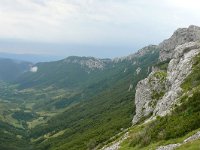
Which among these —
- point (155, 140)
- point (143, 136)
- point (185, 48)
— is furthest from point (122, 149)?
point (185, 48)

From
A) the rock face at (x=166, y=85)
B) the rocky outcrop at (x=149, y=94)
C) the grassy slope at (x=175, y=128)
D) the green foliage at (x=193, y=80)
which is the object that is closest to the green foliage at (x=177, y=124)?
the grassy slope at (x=175, y=128)

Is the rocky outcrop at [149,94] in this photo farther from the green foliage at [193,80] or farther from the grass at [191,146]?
the grass at [191,146]

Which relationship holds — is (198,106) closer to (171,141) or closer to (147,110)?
(171,141)

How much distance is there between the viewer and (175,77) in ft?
352

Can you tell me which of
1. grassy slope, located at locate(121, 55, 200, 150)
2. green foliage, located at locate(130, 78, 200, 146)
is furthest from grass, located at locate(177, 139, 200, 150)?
green foliage, located at locate(130, 78, 200, 146)

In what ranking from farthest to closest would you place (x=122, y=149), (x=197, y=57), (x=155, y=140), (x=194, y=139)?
(x=197, y=57), (x=122, y=149), (x=155, y=140), (x=194, y=139)

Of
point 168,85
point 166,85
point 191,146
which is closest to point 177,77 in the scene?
point 168,85

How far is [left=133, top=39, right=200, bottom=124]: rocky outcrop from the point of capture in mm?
90881

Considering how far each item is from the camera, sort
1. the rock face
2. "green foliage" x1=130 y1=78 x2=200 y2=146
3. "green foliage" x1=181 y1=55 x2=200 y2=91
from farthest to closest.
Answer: the rock face, "green foliage" x1=181 y1=55 x2=200 y2=91, "green foliage" x1=130 y1=78 x2=200 y2=146

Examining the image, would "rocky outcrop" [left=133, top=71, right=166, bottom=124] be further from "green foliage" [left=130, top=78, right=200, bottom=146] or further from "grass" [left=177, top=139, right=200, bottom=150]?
"grass" [left=177, top=139, right=200, bottom=150]

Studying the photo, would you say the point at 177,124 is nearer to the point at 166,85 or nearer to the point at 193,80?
the point at 193,80

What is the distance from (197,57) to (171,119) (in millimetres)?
45438

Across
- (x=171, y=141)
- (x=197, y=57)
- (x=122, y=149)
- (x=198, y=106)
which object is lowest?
(x=122, y=149)

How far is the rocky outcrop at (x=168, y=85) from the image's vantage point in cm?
9088
